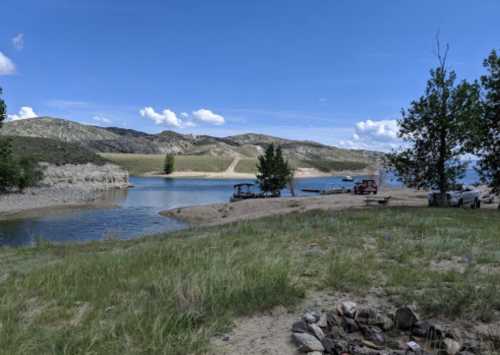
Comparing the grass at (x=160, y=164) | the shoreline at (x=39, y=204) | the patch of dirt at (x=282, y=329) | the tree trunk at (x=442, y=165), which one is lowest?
the shoreline at (x=39, y=204)

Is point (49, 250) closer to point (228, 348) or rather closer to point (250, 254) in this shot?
point (250, 254)

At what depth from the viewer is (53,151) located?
9488cm

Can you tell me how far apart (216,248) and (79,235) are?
79.2 feet

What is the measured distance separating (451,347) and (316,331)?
1343 millimetres

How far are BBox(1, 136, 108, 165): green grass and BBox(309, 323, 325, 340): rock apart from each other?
9173cm

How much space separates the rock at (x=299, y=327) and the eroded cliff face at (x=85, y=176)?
76.6 meters

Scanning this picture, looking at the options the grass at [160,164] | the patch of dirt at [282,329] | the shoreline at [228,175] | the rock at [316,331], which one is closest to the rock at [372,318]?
the patch of dirt at [282,329]

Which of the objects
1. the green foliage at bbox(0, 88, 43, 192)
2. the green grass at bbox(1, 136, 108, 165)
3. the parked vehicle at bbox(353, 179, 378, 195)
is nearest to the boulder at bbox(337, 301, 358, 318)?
the parked vehicle at bbox(353, 179, 378, 195)

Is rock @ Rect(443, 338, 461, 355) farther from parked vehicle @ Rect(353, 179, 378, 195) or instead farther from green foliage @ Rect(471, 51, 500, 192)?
parked vehicle @ Rect(353, 179, 378, 195)

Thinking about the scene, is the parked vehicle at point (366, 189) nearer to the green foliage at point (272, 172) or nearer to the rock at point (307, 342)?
the green foliage at point (272, 172)

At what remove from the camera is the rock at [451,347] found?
3546 millimetres

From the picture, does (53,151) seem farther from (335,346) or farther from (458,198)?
(335,346)

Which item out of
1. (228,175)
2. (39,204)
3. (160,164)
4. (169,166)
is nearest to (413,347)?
(39,204)

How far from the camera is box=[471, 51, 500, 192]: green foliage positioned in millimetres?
20897
